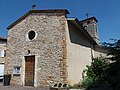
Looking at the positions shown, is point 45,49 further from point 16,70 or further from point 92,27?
point 92,27

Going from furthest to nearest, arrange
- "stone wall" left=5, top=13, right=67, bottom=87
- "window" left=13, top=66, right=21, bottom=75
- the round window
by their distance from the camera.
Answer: "window" left=13, top=66, right=21, bottom=75
the round window
"stone wall" left=5, top=13, right=67, bottom=87

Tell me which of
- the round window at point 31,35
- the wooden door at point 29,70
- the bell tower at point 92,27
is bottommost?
the wooden door at point 29,70

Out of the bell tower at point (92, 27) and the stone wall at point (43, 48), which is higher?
the bell tower at point (92, 27)

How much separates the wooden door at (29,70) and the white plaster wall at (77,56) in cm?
284

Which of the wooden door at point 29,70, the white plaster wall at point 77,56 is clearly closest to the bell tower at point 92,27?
the white plaster wall at point 77,56

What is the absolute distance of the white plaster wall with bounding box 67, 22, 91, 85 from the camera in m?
12.6

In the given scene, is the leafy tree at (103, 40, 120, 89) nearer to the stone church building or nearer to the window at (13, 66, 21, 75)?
the stone church building

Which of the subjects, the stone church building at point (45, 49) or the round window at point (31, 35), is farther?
the round window at point (31, 35)

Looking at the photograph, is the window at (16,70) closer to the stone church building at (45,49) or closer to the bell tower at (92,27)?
the stone church building at (45,49)

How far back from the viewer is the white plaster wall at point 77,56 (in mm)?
12588

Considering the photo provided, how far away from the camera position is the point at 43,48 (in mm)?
12805

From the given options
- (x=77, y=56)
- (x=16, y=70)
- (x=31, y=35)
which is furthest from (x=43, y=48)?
(x=16, y=70)

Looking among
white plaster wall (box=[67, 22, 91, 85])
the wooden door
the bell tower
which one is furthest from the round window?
the bell tower

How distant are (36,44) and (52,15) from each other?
246cm
